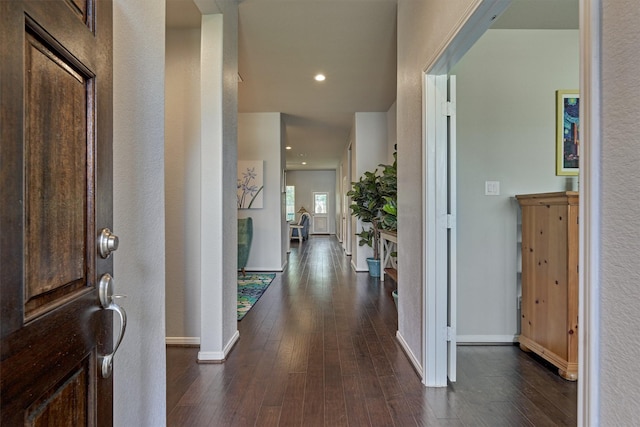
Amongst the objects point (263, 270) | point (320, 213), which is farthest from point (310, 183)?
point (263, 270)

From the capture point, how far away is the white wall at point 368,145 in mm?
5617

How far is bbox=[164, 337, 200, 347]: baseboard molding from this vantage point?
2625 millimetres

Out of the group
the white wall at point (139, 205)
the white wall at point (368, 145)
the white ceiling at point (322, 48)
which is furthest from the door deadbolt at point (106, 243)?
the white wall at point (368, 145)

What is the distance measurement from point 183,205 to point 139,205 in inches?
62.1

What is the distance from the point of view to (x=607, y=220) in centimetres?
75

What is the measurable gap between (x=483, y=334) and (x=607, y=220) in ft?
7.22

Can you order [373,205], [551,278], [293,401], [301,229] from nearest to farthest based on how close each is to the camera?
[293,401] → [551,278] → [373,205] → [301,229]

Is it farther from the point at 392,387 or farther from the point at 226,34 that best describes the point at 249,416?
the point at 226,34

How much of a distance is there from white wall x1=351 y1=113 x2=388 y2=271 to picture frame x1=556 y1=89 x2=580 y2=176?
3147 millimetres

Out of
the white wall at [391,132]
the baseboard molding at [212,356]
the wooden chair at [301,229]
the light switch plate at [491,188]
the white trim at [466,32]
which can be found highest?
the white wall at [391,132]

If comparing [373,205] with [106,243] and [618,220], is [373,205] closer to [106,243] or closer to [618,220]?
[618,220]

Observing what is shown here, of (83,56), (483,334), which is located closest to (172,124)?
(83,56)

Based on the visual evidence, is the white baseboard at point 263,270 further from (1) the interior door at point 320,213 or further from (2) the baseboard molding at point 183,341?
(1) the interior door at point 320,213

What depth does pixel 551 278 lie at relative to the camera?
2234 millimetres
